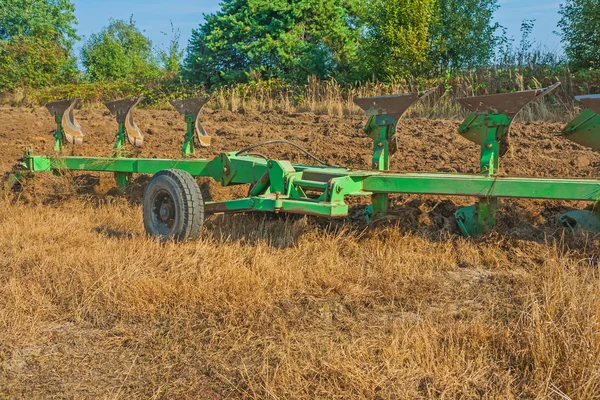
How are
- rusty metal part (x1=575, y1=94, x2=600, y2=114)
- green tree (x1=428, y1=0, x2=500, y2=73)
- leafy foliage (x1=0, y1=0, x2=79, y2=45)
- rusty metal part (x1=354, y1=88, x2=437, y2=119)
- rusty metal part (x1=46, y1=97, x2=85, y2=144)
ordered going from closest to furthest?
1. rusty metal part (x1=575, y1=94, x2=600, y2=114)
2. rusty metal part (x1=354, y1=88, x2=437, y2=119)
3. rusty metal part (x1=46, y1=97, x2=85, y2=144)
4. green tree (x1=428, y1=0, x2=500, y2=73)
5. leafy foliage (x1=0, y1=0, x2=79, y2=45)

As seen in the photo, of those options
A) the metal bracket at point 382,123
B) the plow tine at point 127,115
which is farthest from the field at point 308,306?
the plow tine at point 127,115

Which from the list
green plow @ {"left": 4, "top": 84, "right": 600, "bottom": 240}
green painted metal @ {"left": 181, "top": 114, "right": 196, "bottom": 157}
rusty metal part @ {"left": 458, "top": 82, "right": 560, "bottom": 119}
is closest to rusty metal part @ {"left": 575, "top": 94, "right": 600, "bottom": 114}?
green plow @ {"left": 4, "top": 84, "right": 600, "bottom": 240}

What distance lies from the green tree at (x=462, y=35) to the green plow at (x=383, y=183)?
13.4 meters

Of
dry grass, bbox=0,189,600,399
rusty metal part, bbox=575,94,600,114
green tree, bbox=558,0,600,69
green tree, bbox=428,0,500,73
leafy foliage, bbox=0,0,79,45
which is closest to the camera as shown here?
dry grass, bbox=0,189,600,399

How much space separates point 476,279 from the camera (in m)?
4.16

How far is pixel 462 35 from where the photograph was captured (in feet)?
60.4

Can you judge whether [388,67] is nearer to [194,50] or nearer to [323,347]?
[194,50]

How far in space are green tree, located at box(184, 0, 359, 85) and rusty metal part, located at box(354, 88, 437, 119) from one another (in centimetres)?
1358

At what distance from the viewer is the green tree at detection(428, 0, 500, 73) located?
18.2 m

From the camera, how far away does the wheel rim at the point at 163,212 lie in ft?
17.2

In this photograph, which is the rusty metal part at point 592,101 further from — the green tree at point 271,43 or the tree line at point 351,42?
the green tree at point 271,43

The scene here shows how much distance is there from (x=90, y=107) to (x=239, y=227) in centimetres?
860

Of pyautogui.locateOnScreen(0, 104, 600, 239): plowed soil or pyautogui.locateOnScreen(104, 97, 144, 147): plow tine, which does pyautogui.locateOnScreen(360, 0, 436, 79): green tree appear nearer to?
pyautogui.locateOnScreen(0, 104, 600, 239): plowed soil

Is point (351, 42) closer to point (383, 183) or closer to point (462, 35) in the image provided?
Result: point (462, 35)
